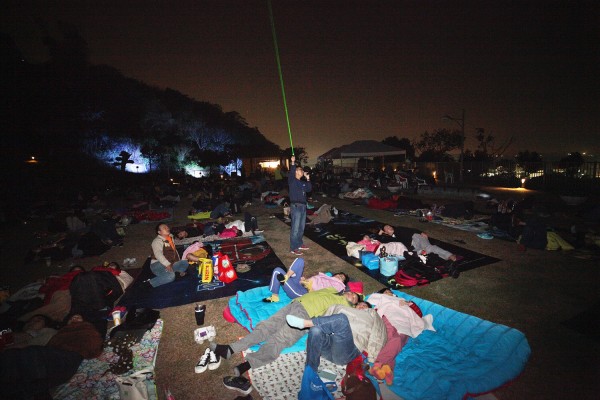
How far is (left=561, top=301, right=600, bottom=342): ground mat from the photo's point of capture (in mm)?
4035

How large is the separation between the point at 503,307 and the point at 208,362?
16.3ft

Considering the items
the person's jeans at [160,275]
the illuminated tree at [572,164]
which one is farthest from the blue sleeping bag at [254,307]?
the illuminated tree at [572,164]

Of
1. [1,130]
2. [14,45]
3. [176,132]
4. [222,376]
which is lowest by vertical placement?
[222,376]

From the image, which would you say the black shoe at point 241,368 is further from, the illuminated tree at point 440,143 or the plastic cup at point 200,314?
the illuminated tree at point 440,143

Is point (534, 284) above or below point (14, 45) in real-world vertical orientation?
below

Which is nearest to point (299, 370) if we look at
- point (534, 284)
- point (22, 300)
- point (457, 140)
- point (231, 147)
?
point (534, 284)

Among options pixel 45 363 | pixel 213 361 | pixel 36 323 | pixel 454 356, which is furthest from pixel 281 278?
pixel 36 323

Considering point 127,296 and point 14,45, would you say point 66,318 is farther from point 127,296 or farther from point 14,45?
point 14,45

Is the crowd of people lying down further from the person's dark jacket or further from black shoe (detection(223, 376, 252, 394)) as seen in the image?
the person's dark jacket

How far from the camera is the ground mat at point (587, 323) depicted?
404 centimetres

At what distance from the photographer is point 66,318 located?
4711 mm

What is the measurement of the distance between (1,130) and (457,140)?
54917mm

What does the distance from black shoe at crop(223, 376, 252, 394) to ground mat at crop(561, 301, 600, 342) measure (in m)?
4.90

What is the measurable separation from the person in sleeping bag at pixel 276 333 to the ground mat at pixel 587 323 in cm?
336
